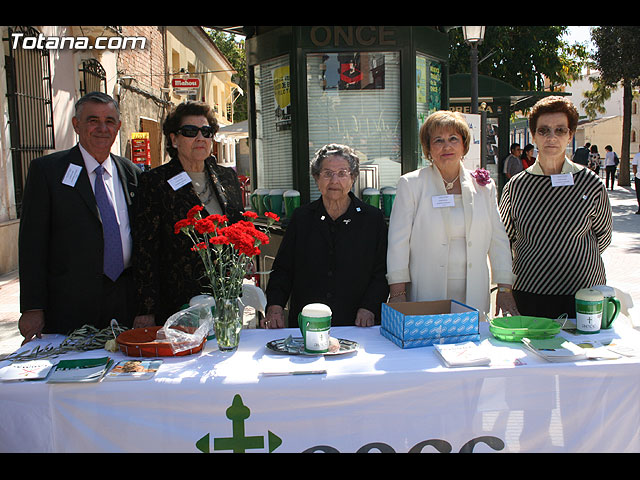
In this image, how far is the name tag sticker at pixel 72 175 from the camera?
279cm

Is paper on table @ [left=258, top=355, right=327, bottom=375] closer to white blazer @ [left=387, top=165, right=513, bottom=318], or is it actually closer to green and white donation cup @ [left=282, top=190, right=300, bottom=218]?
white blazer @ [left=387, top=165, right=513, bottom=318]

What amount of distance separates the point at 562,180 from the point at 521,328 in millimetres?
992

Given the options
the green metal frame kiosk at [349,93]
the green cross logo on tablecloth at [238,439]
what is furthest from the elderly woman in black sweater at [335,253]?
the green metal frame kiosk at [349,93]

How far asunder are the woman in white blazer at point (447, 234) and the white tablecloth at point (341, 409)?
2.40 ft

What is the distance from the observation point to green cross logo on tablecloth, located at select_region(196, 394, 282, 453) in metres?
2.10

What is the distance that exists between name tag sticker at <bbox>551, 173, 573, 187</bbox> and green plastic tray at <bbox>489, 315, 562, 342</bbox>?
86cm

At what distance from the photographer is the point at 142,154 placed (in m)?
13.9

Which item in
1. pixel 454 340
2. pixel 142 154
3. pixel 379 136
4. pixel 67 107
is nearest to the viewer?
pixel 454 340

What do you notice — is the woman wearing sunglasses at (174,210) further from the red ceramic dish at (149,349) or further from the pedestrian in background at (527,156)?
the pedestrian in background at (527,156)

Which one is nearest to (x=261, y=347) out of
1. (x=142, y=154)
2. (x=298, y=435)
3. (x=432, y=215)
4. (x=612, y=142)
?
(x=298, y=435)

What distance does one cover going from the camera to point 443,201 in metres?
2.91

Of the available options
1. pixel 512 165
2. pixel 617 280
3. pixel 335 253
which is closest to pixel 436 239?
pixel 335 253
